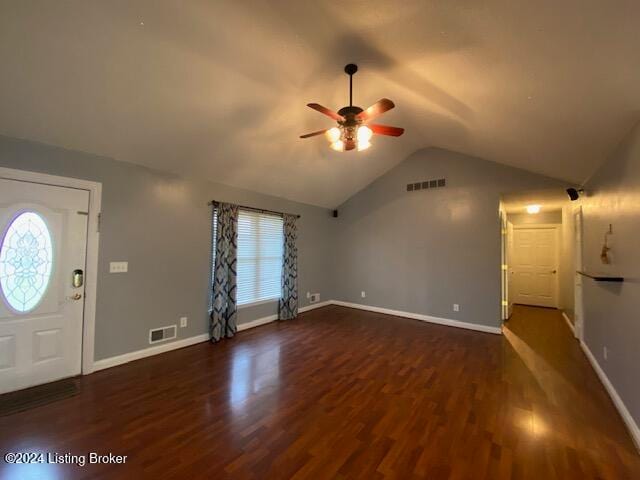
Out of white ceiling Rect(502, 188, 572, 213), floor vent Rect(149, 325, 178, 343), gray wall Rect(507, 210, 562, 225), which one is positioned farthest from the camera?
gray wall Rect(507, 210, 562, 225)

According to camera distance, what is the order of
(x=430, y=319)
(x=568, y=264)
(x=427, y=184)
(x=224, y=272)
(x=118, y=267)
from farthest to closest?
(x=568, y=264)
(x=427, y=184)
(x=430, y=319)
(x=224, y=272)
(x=118, y=267)

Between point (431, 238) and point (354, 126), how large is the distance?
3438 mm

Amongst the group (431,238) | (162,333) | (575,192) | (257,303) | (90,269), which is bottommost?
(162,333)

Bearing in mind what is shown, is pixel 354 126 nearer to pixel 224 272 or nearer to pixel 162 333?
pixel 224 272

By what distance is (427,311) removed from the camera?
5199mm

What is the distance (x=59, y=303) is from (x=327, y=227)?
4.78 meters

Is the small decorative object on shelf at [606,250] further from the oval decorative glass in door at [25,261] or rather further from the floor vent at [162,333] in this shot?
the oval decorative glass in door at [25,261]

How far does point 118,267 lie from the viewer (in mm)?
3164

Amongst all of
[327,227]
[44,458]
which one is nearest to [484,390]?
[44,458]

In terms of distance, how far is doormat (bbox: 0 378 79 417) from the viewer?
2.29 meters

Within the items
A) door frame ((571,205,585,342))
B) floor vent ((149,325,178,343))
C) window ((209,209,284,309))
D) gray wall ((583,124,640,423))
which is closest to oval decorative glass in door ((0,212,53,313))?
floor vent ((149,325,178,343))

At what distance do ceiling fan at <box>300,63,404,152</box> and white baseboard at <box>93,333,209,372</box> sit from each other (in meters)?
3.32

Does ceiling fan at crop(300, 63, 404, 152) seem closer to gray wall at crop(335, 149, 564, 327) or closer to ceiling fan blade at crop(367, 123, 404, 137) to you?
ceiling fan blade at crop(367, 123, 404, 137)

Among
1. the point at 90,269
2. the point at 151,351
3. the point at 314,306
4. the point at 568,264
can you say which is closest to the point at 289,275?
the point at 314,306
